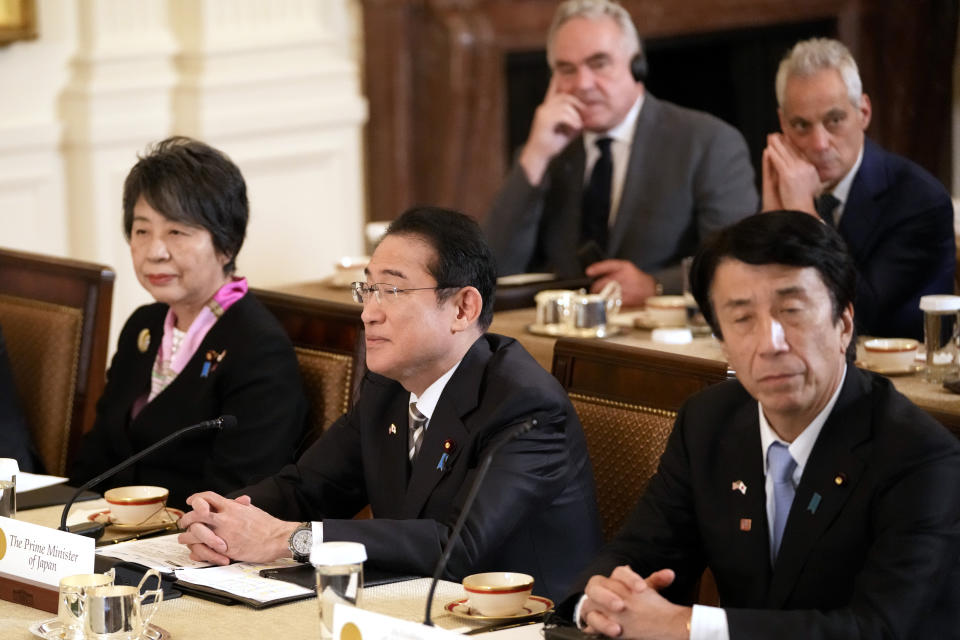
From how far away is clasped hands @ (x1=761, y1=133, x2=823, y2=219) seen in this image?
3.70 metres

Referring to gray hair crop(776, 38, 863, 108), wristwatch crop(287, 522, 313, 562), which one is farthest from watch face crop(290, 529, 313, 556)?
gray hair crop(776, 38, 863, 108)

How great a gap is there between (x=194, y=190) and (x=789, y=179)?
56.8 inches

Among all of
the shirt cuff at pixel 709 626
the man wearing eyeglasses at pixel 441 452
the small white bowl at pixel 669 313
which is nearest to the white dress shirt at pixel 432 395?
the man wearing eyeglasses at pixel 441 452

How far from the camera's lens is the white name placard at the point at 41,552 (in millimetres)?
2061

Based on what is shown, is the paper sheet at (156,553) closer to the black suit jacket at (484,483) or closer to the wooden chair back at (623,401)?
the black suit jacket at (484,483)

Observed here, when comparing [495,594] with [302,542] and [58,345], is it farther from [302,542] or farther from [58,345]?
[58,345]

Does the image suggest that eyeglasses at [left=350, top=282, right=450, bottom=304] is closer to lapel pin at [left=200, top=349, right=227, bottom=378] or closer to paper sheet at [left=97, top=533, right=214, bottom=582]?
paper sheet at [left=97, top=533, right=214, bottom=582]

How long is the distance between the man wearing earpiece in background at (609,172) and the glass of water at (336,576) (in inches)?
101

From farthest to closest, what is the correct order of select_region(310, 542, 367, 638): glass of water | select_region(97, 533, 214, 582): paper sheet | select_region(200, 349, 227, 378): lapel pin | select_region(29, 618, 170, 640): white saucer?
select_region(200, 349, 227, 378): lapel pin → select_region(97, 533, 214, 582): paper sheet → select_region(29, 618, 170, 640): white saucer → select_region(310, 542, 367, 638): glass of water

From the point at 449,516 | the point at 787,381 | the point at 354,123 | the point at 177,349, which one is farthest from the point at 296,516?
the point at 354,123

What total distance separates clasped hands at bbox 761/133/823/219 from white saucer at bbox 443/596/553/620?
1793mm

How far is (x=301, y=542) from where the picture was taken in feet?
7.55

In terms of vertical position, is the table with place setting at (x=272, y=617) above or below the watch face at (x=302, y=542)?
below

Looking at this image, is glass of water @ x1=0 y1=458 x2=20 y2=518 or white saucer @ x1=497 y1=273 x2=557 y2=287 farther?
white saucer @ x1=497 y1=273 x2=557 y2=287
